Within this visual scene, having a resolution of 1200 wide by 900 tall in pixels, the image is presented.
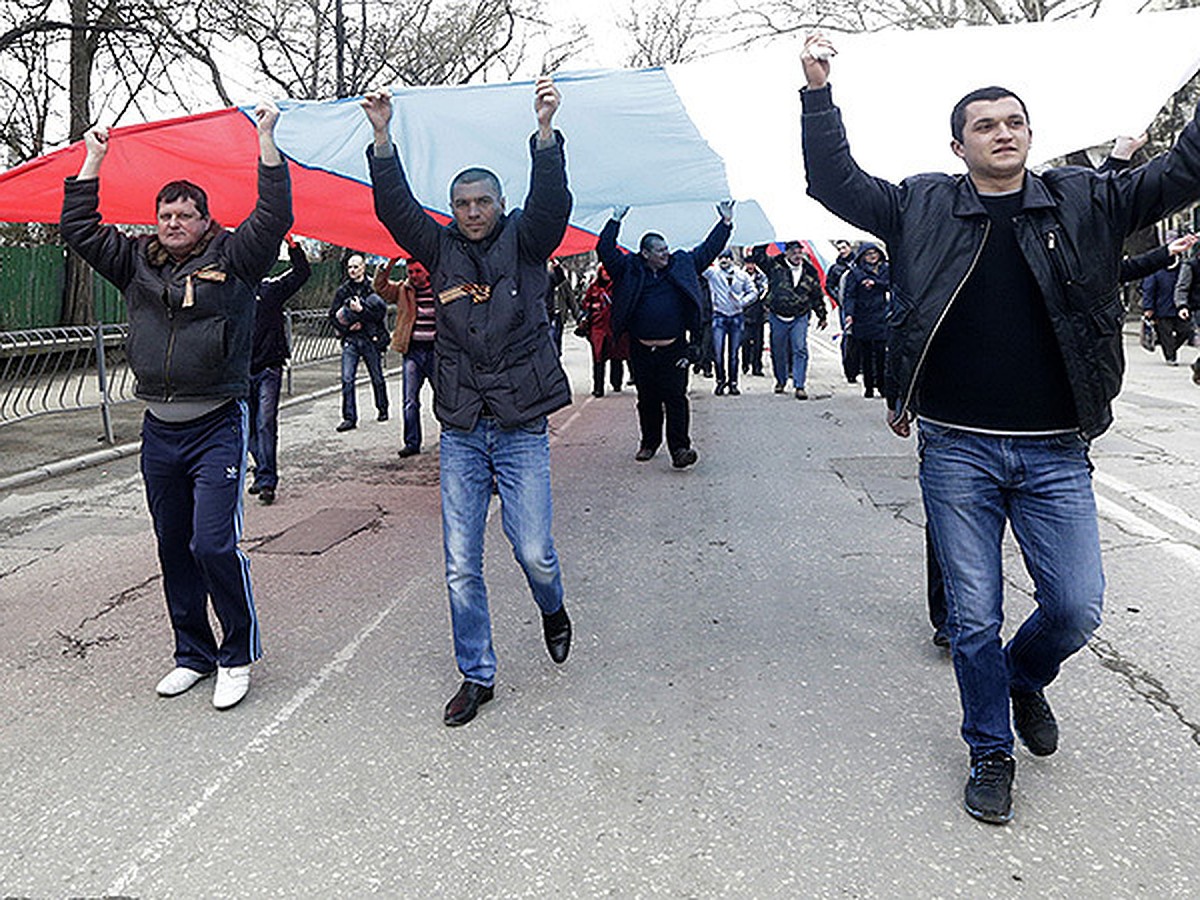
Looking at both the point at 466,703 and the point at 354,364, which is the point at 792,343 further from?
the point at 466,703

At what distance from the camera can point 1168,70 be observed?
466cm

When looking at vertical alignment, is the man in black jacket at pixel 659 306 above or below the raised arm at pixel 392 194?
below

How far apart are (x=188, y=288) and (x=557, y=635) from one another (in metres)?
1.93

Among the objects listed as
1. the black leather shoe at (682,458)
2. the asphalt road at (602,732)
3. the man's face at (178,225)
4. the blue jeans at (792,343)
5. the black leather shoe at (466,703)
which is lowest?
the asphalt road at (602,732)

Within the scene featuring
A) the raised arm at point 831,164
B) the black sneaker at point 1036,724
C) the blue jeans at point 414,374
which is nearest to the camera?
the raised arm at point 831,164

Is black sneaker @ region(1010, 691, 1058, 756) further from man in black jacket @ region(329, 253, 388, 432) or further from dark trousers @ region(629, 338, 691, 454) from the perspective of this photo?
man in black jacket @ region(329, 253, 388, 432)

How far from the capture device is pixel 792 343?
13.8 m

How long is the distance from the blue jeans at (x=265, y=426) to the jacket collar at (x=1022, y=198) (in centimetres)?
575

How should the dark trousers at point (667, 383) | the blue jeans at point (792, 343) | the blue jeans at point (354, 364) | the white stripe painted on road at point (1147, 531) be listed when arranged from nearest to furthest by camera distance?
the white stripe painted on road at point (1147, 531) → the dark trousers at point (667, 383) → the blue jeans at point (354, 364) → the blue jeans at point (792, 343)

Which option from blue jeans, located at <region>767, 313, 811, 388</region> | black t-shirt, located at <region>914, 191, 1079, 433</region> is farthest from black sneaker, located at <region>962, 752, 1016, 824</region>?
blue jeans, located at <region>767, 313, 811, 388</region>

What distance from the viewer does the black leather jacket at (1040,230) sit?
2889 mm

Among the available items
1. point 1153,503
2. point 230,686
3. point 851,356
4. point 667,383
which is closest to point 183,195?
point 230,686

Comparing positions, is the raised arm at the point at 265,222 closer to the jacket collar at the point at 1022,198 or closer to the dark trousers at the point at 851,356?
the jacket collar at the point at 1022,198

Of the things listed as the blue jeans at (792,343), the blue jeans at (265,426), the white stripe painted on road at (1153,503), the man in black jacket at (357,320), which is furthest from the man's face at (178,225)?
the blue jeans at (792,343)
